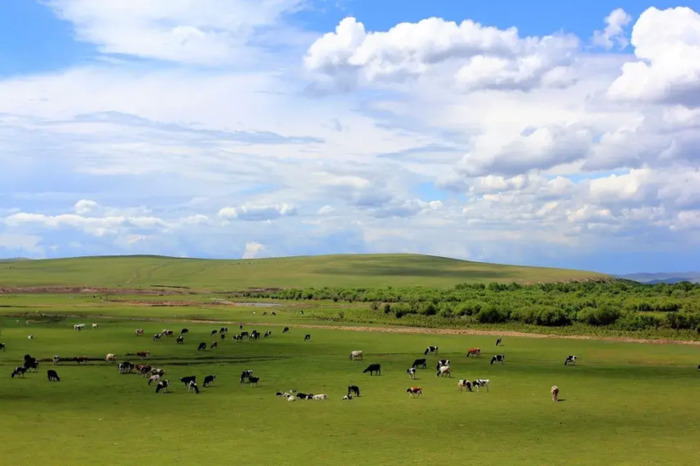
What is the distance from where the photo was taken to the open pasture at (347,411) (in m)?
25.6

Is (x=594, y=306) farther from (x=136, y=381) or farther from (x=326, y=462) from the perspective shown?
(x=326, y=462)

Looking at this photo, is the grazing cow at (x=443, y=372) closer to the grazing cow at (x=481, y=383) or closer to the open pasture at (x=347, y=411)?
the open pasture at (x=347, y=411)

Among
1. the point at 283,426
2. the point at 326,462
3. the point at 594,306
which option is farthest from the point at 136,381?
the point at 594,306

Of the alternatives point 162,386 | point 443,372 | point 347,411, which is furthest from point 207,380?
point 443,372

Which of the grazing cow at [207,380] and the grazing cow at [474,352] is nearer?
the grazing cow at [207,380]

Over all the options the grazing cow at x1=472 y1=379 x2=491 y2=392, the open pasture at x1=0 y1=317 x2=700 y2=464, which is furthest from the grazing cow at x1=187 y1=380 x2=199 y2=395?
the grazing cow at x1=472 y1=379 x2=491 y2=392

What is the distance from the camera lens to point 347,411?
33.6 metres

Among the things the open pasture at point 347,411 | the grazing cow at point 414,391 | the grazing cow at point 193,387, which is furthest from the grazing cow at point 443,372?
the grazing cow at point 193,387

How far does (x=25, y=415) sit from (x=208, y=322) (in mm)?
54463

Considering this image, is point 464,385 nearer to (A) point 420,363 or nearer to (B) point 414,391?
(B) point 414,391

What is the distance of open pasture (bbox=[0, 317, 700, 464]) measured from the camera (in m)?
25.6

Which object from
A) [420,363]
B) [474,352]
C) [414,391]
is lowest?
[414,391]

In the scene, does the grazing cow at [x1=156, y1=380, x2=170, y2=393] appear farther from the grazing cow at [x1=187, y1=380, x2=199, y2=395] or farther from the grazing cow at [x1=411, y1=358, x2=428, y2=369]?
the grazing cow at [x1=411, y1=358, x2=428, y2=369]

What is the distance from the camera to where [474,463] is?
24.1 m
